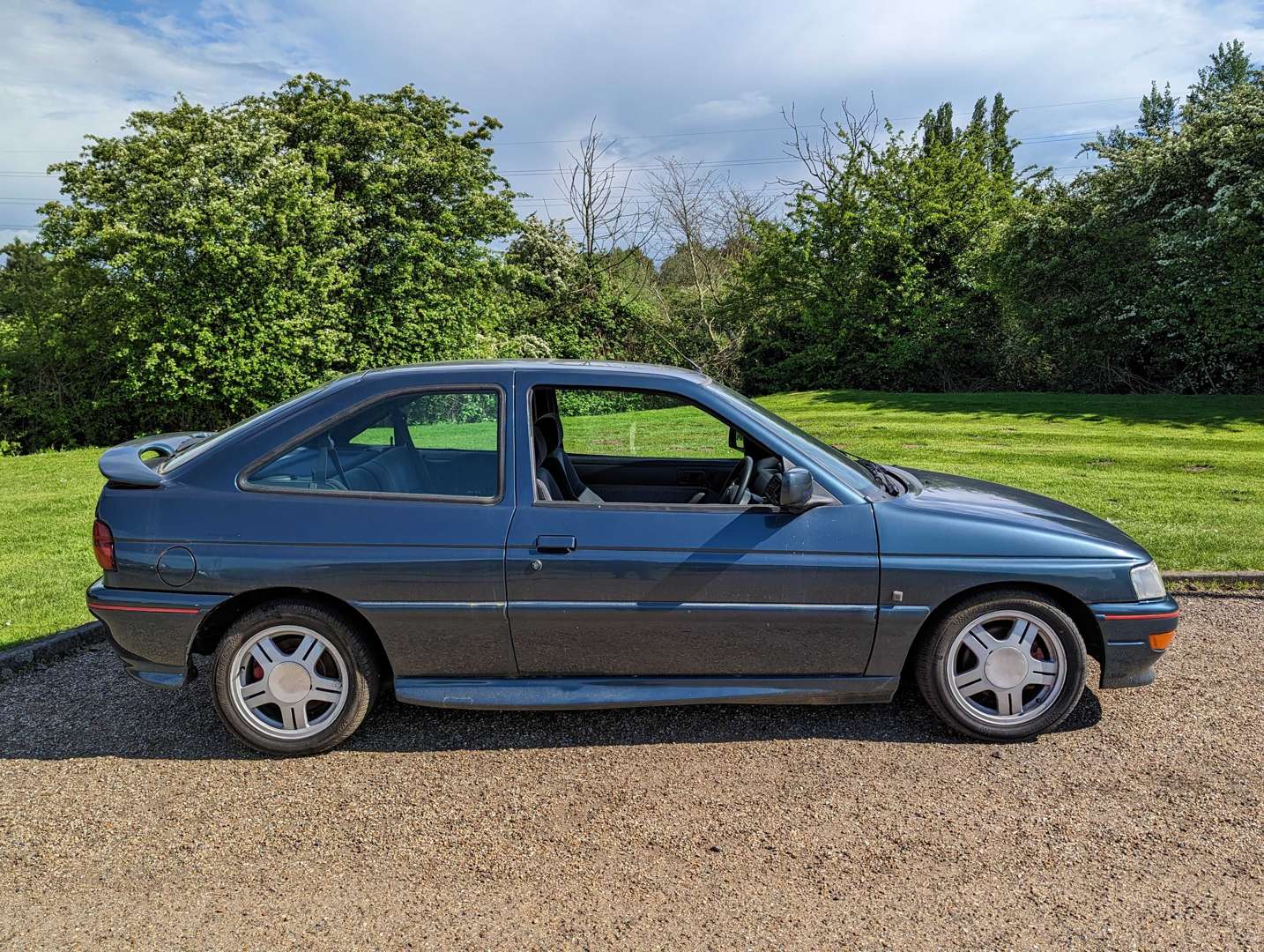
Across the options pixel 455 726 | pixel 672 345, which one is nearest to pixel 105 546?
pixel 455 726

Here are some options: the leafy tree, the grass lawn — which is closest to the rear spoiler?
the grass lawn

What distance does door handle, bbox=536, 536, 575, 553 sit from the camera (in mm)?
3500

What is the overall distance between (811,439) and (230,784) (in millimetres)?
2919

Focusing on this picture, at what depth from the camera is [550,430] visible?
4.32 m

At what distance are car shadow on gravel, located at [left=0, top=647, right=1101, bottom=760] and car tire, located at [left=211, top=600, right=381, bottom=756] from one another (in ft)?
0.59

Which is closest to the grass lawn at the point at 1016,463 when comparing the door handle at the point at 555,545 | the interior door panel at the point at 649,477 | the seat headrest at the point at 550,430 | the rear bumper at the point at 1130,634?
the interior door panel at the point at 649,477

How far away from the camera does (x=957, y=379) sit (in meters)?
22.8

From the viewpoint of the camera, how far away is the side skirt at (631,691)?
3.58 meters

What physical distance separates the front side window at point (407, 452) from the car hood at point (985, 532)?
174cm

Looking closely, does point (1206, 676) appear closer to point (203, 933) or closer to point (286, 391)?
point (203, 933)

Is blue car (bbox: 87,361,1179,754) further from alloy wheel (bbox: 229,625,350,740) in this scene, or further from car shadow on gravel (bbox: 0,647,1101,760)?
car shadow on gravel (bbox: 0,647,1101,760)

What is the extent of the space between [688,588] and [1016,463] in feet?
29.9

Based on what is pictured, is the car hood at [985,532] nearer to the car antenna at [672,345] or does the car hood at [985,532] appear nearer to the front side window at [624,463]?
the front side window at [624,463]

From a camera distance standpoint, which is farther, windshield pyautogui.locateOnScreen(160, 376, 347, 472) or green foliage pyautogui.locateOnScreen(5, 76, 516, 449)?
green foliage pyautogui.locateOnScreen(5, 76, 516, 449)
